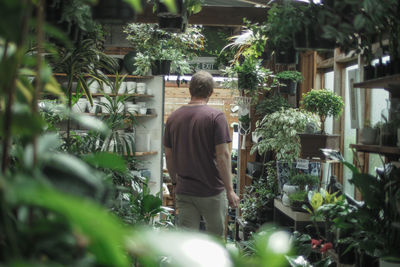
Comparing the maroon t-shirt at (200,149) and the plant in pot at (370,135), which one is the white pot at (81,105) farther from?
the plant in pot at (370,135)

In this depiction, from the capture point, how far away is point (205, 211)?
11.8ft

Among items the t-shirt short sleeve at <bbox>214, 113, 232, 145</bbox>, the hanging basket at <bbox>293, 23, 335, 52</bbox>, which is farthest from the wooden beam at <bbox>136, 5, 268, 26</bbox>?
the hanging basket at <bbox>293, 23, 335, 52</bbox>

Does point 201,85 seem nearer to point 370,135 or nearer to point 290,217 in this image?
point 370,135

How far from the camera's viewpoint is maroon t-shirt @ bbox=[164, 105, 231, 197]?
3549 millimetres

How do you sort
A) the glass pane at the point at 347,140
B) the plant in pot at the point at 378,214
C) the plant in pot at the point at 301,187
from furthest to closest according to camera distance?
the glass pane at the point at 347,140 → the plant in pot at the point at 301,187 → the plant in pot at the point at 378,214

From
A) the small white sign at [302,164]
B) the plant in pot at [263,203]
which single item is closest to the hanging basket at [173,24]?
the small white sign at [302,164]

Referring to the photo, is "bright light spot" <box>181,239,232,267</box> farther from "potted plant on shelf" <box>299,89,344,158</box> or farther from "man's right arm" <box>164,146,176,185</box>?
"potted plant on shelf" <box>299,89,344,158</box>

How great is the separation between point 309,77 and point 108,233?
528cm

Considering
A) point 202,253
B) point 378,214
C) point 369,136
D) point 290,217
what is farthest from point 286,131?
point 202,253

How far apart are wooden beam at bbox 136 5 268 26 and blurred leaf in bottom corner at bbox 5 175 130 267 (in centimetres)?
449

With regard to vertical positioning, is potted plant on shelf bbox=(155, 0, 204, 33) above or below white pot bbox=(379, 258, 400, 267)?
above

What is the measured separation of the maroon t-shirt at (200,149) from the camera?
355cm

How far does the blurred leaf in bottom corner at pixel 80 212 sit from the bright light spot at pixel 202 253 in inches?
3.1

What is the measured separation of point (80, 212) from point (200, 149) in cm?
299
